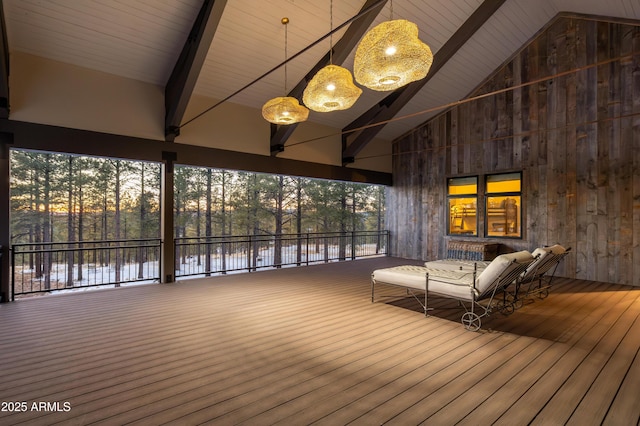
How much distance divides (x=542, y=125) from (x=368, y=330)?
23.1ft

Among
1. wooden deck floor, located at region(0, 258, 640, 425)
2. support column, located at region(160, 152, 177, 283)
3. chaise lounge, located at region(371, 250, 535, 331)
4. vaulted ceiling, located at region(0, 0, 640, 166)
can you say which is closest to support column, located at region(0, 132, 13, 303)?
wooden deck floor, located at region(0, 258, 640, 425)

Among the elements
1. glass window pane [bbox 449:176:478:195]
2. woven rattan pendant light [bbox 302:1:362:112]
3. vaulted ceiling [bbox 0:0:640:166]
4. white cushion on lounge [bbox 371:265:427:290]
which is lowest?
white cushion on lounge [bbox 371:265:427:290]

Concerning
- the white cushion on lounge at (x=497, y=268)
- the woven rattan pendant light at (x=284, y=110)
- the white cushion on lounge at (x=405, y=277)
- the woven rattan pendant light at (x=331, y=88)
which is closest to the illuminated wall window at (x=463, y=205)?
the white cushion on lounge at (x=405, y=277)

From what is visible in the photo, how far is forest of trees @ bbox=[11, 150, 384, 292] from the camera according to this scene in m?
10.7

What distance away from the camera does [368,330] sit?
3.81m

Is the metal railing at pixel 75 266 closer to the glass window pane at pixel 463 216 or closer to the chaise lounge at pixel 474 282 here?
the chaise lounge at pixel 474 282

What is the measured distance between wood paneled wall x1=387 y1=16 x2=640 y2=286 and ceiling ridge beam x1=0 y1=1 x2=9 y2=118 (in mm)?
7779

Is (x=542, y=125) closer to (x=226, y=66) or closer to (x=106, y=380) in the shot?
(x=226, y=66)

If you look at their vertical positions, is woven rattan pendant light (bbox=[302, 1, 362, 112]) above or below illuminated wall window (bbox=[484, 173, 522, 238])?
above

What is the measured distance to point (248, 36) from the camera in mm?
5746

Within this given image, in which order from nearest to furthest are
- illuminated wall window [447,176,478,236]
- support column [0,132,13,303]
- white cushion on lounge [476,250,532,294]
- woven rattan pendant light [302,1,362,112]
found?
white cushion on lounge [476,250,532,294], woven rattan pendant light [302,1,362,112], support column [0,132,13,303], illuminated wall window [447,176,478,236]

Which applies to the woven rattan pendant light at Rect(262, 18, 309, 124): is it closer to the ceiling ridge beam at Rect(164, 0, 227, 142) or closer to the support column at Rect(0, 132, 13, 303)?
the ceiling ridge beam at Rect(164, 0, 227, 142)

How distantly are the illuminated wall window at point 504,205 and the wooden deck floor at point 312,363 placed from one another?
128 inches

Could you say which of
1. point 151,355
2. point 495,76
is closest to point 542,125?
point 495,76
